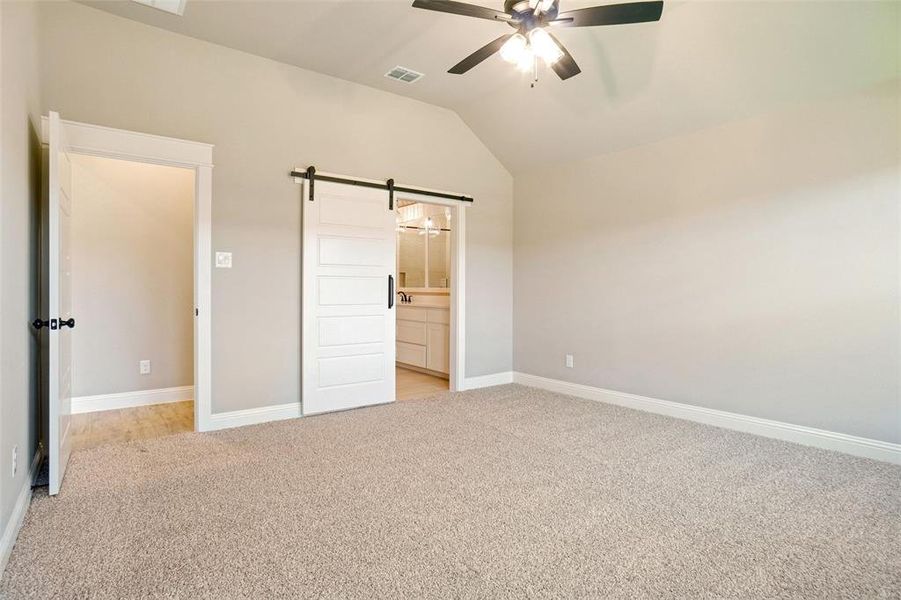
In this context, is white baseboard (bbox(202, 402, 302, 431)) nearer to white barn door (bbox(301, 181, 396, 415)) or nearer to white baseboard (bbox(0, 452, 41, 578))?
white barn door (bbox(301, 181, 396, 415))

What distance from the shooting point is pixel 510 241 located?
5.22 m

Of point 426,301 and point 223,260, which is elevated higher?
point 223,260

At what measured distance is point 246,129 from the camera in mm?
3502

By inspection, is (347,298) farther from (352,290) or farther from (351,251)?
(351,251)

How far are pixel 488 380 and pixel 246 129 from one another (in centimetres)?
340

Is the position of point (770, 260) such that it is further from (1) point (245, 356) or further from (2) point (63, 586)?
(2) point (63, 586)

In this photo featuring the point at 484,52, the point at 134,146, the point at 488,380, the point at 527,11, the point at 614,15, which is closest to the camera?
the point at 614,15

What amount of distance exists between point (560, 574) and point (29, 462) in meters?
2.64

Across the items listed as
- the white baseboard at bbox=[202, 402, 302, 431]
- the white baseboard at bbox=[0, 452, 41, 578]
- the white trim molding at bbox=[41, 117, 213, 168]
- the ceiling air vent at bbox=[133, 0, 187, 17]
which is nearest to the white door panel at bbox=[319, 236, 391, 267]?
the white trim molding at bbox=[41, 117, 213, 168]

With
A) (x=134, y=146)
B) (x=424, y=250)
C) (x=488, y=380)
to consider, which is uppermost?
(x=134, y=146)

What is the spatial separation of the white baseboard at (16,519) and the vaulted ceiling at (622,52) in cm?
291

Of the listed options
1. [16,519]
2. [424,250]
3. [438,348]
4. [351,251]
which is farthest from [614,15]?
[424,250]

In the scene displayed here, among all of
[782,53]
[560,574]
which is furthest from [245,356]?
[782,53]

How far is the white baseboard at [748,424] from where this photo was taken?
284 cm
